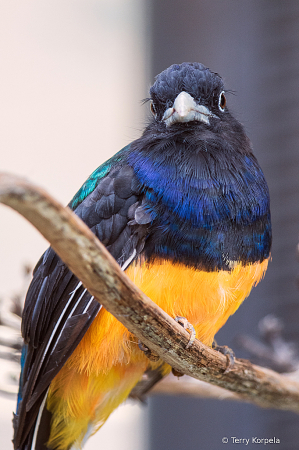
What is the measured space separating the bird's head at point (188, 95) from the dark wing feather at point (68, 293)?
0.20 meters

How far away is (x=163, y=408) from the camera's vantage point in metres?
2.35

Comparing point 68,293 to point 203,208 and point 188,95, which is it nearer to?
point 203,208

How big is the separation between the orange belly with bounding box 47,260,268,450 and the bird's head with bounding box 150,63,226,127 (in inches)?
15.9

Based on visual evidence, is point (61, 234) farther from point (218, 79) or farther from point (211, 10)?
point (211, 10)

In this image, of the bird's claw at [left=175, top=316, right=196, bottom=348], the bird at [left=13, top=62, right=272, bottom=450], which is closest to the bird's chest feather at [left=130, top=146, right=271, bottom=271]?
the bird at [left=13, top=62, right=272, bottom=450]

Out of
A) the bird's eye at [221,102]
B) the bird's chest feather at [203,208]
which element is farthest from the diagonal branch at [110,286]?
the bird's eye at [221,102]

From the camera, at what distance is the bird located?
107 cm

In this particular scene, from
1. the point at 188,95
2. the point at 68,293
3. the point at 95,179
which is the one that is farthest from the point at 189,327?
the point at 188,95

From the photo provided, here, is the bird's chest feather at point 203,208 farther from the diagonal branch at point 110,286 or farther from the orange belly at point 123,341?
the diagonal branch at point 110,286

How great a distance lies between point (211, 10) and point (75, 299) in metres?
1.72

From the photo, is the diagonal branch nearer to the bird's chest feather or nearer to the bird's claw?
the bird's claw

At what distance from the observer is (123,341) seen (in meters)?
1.14

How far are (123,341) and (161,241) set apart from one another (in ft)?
0.95

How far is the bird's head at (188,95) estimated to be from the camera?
115 cm
